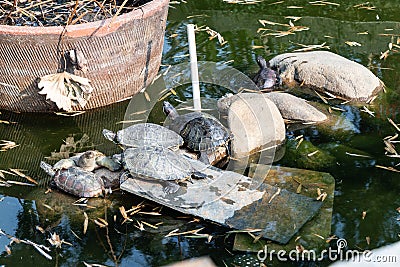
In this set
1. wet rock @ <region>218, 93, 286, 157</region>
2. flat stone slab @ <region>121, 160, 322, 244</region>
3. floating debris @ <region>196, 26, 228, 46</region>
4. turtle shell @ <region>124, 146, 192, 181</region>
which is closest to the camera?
flat stone slab @ <region>121, 160, 322, 244</region>

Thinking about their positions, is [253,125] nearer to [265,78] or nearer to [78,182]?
[265,78]

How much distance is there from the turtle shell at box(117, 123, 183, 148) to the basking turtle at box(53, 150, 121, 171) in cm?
23

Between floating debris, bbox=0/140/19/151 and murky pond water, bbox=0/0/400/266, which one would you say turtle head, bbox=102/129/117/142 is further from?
floating debris, bbox=0/140/19/151

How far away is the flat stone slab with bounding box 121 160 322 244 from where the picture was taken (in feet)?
13.3

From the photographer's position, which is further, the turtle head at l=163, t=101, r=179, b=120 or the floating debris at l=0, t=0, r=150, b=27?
the floating debris at l=0, t=0, r=150, b=27

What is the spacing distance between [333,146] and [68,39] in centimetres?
236

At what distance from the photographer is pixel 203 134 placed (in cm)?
477

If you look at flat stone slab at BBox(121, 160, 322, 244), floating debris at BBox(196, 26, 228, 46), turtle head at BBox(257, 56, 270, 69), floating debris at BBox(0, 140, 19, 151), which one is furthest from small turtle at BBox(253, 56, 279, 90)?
floating debris at BBox(0, 140, 19, 151)

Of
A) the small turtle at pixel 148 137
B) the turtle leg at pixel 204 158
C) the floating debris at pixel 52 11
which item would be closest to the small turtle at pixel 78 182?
the small turtle at pixel 148 137

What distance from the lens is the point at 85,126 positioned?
5.45 meters

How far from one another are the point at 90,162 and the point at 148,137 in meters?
0.48

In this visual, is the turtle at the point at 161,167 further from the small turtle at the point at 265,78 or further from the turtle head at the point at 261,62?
the turtle head at the point at 261,62

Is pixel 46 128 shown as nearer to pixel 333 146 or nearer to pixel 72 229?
pixel 72 229

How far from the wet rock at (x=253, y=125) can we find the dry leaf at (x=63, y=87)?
4.26 ft
